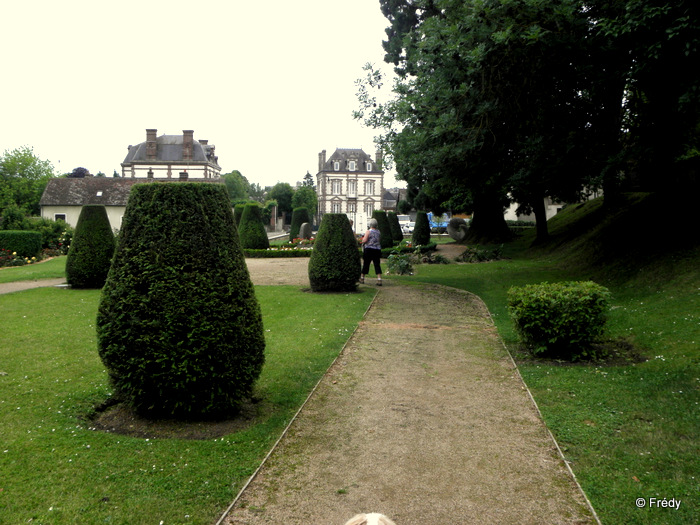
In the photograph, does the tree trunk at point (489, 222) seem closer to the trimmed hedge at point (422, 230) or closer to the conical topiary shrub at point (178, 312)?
the trimmed hedge at point (422, 230)

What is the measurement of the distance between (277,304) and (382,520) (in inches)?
427

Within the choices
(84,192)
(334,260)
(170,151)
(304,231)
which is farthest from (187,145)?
(334,260)

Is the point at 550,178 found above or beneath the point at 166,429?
above

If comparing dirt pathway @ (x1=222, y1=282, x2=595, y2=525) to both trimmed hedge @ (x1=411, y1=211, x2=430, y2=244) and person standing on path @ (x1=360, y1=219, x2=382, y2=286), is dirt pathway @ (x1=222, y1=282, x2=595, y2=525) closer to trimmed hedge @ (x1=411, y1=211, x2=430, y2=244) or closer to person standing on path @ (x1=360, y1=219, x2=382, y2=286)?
person standing on path @ (x1=360, y1=219, x2=382, y2=286)

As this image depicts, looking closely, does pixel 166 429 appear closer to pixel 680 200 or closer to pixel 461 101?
pixel 461 101

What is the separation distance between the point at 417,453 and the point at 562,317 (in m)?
3.84

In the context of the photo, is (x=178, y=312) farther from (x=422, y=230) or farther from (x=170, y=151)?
(x=170, y=151)

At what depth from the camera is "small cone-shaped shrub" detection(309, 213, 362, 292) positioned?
46.7ft

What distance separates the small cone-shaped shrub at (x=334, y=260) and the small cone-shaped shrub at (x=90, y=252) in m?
5.95

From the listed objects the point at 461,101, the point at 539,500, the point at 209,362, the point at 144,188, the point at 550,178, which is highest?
the point at 461,101

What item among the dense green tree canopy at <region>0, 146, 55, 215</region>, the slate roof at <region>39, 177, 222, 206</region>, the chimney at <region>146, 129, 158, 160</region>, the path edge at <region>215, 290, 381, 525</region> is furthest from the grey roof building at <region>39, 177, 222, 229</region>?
the path edge at <region>215, 290, 381, 525</region>

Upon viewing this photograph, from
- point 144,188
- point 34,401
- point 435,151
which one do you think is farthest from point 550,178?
point 34,401

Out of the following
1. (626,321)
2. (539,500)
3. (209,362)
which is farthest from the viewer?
(626,321)

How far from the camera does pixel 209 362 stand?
200 inches
